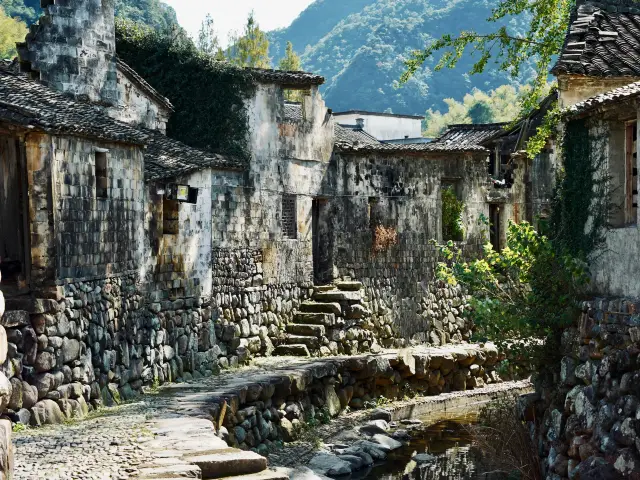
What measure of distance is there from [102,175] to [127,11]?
162 feet

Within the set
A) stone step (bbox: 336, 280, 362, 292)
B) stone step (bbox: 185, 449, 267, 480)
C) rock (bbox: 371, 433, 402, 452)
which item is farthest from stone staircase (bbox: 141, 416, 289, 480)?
stone step (bbox: 336, 280, 362, 292)

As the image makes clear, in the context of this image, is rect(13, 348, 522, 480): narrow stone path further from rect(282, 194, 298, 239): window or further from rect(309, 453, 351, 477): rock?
rect(282, 194, 298, 239): window

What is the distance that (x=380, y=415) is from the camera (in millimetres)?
22109

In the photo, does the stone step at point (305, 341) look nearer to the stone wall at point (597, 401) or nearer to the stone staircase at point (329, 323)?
the stone staircase at point (329, 323)

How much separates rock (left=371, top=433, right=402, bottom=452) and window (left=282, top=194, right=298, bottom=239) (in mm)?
6727

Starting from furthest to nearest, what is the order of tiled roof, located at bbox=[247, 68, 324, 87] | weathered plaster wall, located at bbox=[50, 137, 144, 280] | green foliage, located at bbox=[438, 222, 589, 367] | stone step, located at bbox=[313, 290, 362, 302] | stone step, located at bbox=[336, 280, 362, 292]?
stone step, located at bbox=[336, 280, 362, 292]
stone step, located at bbox=[313, 290, 362, 302]
tiled roof, located at bbox=[247, 68, 324, 87]
green foliage, located at bbox=[438, 222, 589, 367]
weathered plaster wall, located at bbox=[50, 137, 144, 280]

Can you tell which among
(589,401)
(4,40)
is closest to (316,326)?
(589,401)

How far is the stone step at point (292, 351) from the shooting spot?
919 inches

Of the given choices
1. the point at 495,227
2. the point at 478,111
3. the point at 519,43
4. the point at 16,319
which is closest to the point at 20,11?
the point at 478,111

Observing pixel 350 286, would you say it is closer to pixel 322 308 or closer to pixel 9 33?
pixel 322 308

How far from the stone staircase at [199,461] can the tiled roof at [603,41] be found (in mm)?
8268

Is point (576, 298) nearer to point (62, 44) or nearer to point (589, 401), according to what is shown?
point (589, 401)

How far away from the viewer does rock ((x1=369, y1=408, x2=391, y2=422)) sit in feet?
72.1

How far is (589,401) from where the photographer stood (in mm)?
13625
